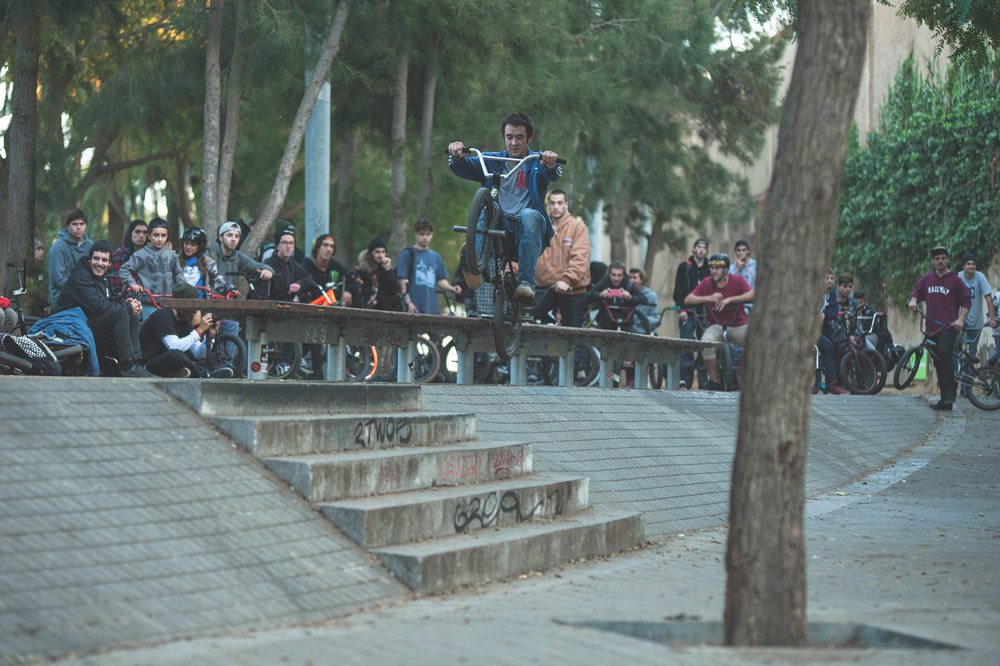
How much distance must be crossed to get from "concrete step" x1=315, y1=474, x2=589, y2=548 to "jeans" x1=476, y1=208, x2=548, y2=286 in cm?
283

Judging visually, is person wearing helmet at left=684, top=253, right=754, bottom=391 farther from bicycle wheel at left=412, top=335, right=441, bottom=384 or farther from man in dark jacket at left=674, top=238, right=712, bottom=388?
bicycle wheel at left=412, top=335, right=441, bottom=384

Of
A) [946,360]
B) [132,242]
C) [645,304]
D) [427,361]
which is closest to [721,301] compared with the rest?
[645,304]

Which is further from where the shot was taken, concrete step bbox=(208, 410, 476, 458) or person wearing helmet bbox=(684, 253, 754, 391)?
person wearing helmet bbox=(684, 253, 754, 391)

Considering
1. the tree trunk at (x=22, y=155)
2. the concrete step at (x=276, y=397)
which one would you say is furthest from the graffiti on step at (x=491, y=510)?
the tree trunk at (x=22, y=155)

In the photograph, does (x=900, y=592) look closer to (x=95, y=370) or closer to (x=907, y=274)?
(x=95, y=370)

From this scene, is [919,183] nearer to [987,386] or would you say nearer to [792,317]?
[987,386]

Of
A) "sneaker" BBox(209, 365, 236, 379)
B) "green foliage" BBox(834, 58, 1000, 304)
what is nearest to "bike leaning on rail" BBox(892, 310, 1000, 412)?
"green foliage" BBox(834, 58, 1000, 304)

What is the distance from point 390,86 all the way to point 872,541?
1313cm

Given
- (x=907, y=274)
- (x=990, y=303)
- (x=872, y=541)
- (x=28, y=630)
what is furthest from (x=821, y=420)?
(x=907, y=274)

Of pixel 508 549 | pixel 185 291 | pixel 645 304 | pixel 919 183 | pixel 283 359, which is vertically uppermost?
pixel 919 183

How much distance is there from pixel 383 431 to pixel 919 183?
2498 centimetres

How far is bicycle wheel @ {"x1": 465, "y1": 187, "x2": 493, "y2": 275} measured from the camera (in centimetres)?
1178

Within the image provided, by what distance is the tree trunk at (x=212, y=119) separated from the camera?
1738 cm

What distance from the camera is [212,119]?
17484mm
